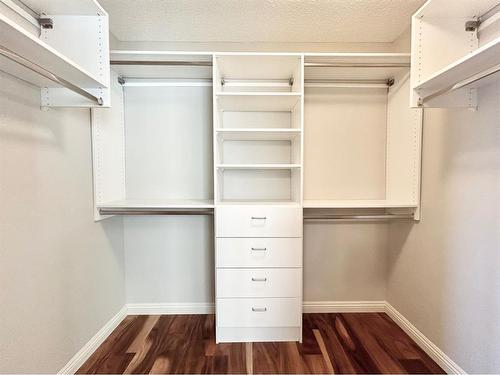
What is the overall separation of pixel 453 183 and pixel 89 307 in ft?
7.91

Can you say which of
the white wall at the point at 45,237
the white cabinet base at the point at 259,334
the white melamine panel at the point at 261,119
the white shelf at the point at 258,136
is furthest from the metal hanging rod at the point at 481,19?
the white wall at the point at 45,237

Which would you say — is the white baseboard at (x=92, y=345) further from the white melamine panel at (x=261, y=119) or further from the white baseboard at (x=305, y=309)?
the white melamine panel at (x=261, y=119)

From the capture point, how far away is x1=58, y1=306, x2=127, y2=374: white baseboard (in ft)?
5.26

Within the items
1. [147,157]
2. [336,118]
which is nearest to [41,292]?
[147,157]

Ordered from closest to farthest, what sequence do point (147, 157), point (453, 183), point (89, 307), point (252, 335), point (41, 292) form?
point (41, 292)
point (453, 183)
point (89, 307)
point (252, 335)
point (147, 157)

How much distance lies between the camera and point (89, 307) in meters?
1.80

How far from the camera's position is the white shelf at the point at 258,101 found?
1818 mm

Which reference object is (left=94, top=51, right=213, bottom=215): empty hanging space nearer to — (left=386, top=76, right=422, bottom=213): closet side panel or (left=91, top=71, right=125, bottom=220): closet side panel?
(left=91, top=71, right=125, bottom=220): closet side panel

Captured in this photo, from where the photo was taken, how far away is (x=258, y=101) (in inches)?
78.7

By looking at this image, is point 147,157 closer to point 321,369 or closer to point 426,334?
point 321,369

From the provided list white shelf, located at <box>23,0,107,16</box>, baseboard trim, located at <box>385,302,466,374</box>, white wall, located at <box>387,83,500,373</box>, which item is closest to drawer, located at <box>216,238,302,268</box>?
white wall, located at <box>387,83,500,373</box>

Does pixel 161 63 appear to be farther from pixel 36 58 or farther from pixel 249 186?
pixel 249 186

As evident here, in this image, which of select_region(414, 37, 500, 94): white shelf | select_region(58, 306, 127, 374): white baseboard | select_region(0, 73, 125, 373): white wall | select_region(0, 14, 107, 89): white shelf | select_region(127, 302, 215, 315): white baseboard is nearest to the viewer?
select_region(0, 14, 107, 89): white shelf

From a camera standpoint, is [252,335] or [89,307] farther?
[252,335]
